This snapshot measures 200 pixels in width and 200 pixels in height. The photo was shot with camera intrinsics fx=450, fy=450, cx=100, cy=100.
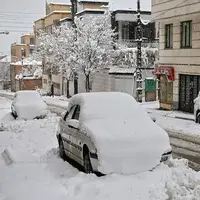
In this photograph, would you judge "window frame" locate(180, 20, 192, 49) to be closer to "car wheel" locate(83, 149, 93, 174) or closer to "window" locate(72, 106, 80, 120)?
"window" locate(72, 106, 80, 120)

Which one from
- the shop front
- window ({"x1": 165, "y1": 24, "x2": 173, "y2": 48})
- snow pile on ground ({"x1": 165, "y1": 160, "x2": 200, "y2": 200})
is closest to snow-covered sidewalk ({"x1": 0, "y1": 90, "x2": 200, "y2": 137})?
the shop front

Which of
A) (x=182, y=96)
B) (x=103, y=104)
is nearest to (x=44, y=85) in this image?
(x=182, y=96)

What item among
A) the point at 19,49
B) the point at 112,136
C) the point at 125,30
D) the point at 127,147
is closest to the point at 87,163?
the point at 112,136

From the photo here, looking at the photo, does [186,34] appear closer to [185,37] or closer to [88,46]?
[185,37]

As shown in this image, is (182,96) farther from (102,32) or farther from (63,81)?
(63,81)

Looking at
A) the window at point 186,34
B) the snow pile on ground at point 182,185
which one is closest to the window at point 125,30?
the window at point 186,34

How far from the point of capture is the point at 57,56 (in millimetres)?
42844

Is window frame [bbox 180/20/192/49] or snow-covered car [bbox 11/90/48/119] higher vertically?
window frame [bbox 180/20/192/49]

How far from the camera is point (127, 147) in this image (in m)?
8.58

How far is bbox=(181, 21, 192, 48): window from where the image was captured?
81.4ft

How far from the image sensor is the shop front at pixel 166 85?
26.5m

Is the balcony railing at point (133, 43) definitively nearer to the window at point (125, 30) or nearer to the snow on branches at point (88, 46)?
the window at point (125, 30)

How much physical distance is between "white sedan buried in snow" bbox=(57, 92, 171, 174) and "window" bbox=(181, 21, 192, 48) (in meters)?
15.2

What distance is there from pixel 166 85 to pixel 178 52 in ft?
8.68
